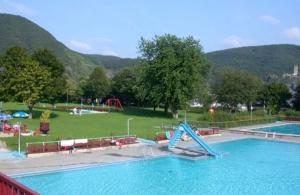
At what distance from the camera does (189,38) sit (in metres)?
51.8

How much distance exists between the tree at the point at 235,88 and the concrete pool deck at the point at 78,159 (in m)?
36.9

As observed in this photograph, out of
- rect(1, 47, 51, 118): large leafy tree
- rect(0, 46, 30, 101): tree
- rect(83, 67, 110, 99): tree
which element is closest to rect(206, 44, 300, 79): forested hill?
rect(83, 67, 110, 99): tree

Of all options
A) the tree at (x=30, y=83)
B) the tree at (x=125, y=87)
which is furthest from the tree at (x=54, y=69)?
the tree at (x=125, y=87)

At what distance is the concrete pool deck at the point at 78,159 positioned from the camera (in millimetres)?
19812

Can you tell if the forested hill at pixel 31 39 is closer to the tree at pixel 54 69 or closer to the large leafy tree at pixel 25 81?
the tree at pixel 54 69

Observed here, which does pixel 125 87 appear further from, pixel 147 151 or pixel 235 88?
pixel 147 151

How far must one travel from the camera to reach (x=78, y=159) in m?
22.5

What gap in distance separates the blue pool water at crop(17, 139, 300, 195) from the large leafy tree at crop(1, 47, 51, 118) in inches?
812

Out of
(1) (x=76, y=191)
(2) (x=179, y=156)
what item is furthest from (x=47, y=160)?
(2) (x=179, y=156)

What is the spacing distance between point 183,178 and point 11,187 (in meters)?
15.3

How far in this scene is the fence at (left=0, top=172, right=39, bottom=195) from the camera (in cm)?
565

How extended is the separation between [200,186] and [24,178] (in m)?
8.27

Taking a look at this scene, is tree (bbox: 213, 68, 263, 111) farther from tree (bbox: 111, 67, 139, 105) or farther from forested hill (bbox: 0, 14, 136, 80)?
forested hill (bbox: 0, 14, 136, 80)

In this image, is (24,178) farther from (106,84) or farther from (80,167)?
(106,84)
